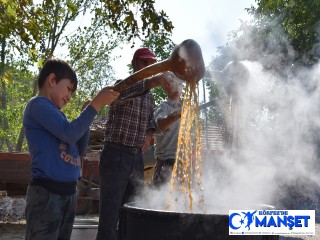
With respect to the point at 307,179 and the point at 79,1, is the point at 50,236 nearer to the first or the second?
the point at 307,179

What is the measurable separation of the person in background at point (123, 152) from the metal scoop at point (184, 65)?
84 centimetres

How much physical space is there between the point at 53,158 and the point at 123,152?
3.60 ft

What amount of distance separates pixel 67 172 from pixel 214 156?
4.63 meters

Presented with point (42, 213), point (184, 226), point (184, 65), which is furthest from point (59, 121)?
point (184, 226)

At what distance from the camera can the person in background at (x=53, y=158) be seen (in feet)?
8.25

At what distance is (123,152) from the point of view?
3.61 m

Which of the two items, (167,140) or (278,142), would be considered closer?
(167,140)

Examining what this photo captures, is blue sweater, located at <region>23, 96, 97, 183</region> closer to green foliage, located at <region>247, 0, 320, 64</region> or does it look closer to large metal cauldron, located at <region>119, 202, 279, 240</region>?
large metal cauldron, located at <region>119, 202, 279, 240</region>

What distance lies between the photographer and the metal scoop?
2.41m

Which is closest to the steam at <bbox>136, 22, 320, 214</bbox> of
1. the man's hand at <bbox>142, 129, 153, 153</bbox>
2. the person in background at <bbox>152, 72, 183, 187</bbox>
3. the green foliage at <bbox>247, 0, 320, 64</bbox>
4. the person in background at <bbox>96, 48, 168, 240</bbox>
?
the person in background at <bbox>152, 72, 183, 187</bbox>

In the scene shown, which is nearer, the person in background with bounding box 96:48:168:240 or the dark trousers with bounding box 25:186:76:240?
the dark trousers with bounding box 25:186:76:240

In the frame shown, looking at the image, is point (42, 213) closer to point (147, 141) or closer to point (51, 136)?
point (51, 136)

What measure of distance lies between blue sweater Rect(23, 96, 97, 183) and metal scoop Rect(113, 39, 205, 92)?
0.35m

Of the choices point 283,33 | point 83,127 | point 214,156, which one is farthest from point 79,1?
point 83,127
